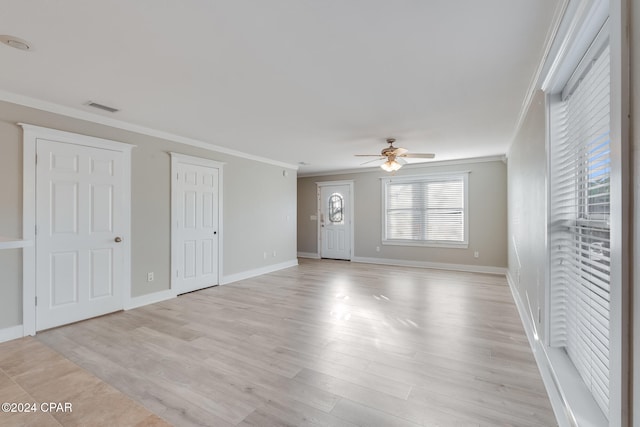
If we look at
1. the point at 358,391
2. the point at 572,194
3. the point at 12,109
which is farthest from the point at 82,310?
the point at 572,194

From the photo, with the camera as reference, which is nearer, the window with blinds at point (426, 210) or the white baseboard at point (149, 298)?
the white baseboard at point (149, 298)

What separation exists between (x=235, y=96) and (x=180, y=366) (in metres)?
2.51

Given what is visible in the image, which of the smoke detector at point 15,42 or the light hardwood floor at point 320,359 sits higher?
the smoke detector at point 15,42

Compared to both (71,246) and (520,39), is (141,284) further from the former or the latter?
(520,39)

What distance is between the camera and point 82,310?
11.7 ft

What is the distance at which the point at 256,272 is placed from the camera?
6.21 meters

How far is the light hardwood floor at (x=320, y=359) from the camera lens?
76.6 inches

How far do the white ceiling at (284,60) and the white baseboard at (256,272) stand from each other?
2.82 metres

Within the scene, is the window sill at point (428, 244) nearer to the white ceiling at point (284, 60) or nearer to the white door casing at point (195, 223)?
the white ceiling at point (284, 60)

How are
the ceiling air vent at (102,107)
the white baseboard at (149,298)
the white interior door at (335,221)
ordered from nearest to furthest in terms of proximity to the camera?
the ceiling air vent at (102,107) < the white baseboard at (149,298) < the white interior door at (335,221)

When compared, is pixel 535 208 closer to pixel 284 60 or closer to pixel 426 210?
pixel 284 60

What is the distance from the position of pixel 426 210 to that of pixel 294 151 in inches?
136

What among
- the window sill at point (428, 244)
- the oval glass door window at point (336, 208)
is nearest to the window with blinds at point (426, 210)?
the window sill at point (428, 244)

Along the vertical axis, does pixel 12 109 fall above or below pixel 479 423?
above
